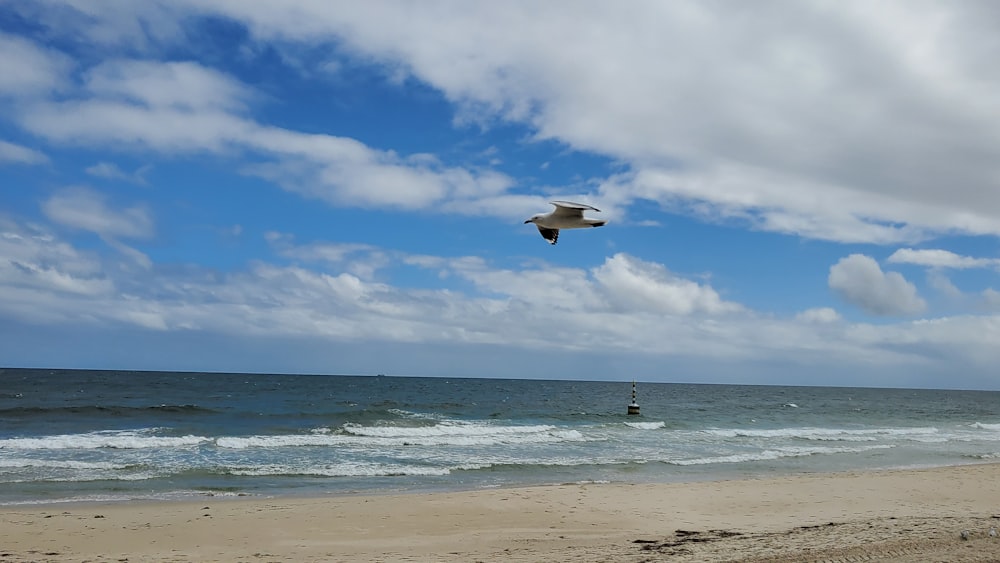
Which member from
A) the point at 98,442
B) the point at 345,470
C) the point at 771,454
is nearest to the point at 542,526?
the point at 345,470

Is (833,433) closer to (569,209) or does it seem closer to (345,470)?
(345,470)

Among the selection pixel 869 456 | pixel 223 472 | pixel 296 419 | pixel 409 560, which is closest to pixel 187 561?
pixel 409 560

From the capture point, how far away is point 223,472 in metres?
15.7

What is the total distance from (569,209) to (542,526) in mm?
4864

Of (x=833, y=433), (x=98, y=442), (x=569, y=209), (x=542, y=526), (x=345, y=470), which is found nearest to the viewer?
(x=569, y=209)

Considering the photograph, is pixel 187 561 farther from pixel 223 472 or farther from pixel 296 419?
pixel 296 419

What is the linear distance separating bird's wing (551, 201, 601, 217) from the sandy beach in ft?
13.4

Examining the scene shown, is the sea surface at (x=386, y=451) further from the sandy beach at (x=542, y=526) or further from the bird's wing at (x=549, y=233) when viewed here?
the bird's wing at (x=549, y=233)

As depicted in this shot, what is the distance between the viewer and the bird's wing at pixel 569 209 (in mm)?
8367

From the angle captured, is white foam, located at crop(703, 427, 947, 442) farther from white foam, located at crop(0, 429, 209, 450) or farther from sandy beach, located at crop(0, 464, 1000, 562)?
white foam, located at crop(0, 429, 209, 450)

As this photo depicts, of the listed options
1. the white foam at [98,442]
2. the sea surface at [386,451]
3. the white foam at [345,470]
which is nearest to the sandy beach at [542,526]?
the sea surface at [386,451]

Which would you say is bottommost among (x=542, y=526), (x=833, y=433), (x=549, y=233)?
(x=833, y=433)

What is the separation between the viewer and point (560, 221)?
29.5 feet

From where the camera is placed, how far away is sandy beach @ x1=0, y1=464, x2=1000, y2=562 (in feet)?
28.5
